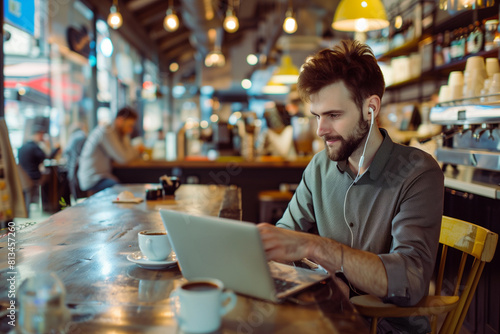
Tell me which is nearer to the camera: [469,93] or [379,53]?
[469,93]

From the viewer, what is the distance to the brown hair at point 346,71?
60.9 inches

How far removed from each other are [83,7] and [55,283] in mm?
7202

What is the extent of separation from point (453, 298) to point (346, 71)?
2.57ft

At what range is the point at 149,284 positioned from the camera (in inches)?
Answer: 44.9

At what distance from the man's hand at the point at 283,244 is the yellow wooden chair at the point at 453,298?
201mm

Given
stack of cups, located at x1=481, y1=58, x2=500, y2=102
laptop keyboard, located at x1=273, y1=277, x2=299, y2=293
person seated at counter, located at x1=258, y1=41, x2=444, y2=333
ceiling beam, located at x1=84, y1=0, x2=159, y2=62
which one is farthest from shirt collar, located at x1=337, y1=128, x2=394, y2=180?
ceiling beam, located at x1=84, y1=0, x2=159, y2=62

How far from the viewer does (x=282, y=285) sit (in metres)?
1.11

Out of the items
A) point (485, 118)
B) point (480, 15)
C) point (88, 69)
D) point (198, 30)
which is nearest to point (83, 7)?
point (88, 69)

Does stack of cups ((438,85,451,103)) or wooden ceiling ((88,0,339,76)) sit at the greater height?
wooden ceiling ((88,0,339,76))

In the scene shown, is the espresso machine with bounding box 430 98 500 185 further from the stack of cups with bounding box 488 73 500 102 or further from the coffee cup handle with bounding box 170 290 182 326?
the coffee cup handle with bounding box 170 290 182 326

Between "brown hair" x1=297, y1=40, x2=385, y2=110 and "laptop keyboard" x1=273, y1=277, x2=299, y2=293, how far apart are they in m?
0.72

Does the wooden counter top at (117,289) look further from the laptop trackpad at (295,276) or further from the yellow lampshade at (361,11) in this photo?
the yellow lampshade at (361,11)

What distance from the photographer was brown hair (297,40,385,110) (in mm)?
1547

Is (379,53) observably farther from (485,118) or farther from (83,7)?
(83,7)
